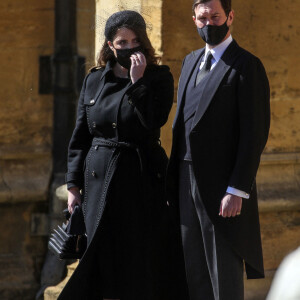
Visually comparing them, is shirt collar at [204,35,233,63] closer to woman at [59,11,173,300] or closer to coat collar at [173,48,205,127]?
coat collar at [173,48,205,127]

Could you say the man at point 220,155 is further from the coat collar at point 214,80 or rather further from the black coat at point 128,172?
the black coat at point 128,172

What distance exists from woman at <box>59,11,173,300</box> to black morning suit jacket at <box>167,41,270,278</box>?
16.9 inches

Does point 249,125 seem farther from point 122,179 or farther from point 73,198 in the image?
point 73,198

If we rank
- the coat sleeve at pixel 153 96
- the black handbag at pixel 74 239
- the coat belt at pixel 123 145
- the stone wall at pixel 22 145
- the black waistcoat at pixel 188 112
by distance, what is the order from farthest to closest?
the stone wall at pixel 22 145 < the black handbag at pixel 74 239 < the coat belt at pixel 123 145 < the coat sleeve at pixel 153 96 < the black waistcoat at pixel 188 112

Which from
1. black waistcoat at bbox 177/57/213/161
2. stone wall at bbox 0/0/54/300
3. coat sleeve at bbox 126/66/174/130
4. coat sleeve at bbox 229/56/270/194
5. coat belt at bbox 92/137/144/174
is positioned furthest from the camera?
stone wall at bbox 0/0/54/300

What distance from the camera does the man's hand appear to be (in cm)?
350

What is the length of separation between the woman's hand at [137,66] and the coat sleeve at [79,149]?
0.38m

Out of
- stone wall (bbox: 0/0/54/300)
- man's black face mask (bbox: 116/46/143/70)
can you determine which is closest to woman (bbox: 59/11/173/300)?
man's black face mask (bbox: 116/46/143/70)

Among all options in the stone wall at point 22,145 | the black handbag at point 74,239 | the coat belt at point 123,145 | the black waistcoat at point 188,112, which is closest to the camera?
the black waistcoat at point 188,112

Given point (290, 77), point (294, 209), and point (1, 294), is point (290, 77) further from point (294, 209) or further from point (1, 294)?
point (1, 294)

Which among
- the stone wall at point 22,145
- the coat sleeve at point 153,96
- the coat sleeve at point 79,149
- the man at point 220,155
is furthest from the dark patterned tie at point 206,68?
the stone wall at point 22,145

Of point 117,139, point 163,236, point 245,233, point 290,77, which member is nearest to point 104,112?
point 117,139

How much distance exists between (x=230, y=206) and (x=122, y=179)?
687 mm

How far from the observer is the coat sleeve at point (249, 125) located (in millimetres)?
3461
